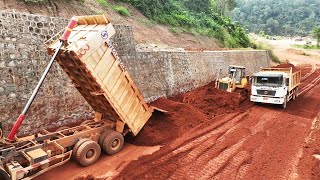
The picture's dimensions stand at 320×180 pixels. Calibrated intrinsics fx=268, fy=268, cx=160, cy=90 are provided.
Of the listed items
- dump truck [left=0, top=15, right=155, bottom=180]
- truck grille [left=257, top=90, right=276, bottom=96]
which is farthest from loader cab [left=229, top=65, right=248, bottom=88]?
dump truck [left=0, top=15, right=155, bottom=180]

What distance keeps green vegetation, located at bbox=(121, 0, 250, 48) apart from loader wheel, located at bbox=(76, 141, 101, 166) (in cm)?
2002

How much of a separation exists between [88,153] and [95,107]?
1.90 m

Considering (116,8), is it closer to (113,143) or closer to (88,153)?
(113,143)

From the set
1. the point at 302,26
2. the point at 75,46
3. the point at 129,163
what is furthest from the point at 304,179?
the point at 302,26

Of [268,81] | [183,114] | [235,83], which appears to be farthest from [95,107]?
[235,83]

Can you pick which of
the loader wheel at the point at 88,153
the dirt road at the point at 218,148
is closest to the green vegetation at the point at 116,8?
the dirt road at the point at 218,148

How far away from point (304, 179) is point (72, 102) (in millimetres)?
8951

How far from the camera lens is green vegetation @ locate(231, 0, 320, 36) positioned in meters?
117

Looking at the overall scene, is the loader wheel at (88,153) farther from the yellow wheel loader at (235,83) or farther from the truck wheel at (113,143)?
the yellow wheel loader at (235,83)

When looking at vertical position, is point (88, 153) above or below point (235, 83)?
above

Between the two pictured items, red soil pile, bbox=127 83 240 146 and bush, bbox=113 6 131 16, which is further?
bush, bbox=113 6 131 16

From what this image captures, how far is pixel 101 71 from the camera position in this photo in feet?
26.5

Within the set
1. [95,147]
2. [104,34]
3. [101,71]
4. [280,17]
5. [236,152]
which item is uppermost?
[104,34]

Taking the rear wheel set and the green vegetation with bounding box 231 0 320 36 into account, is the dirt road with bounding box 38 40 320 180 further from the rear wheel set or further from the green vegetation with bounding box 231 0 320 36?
the green vegetation with bounding box 231 0 320 36
